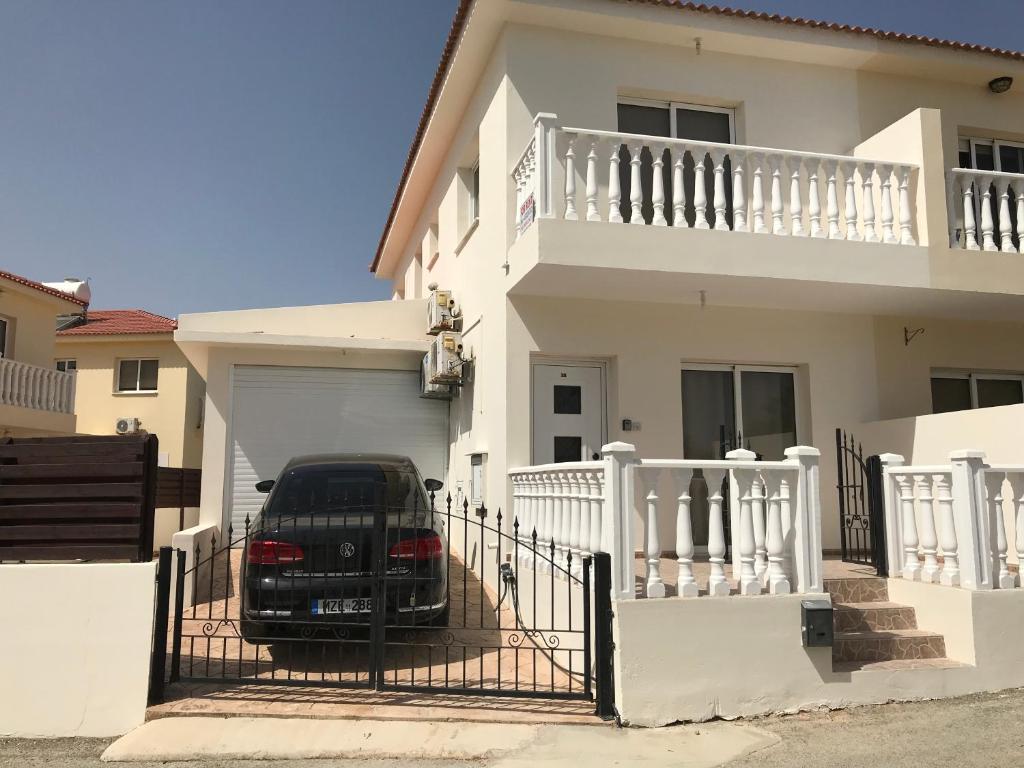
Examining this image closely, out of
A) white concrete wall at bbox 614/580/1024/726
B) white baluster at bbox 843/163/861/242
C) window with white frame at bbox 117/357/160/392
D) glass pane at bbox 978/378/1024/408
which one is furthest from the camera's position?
window with white frame at bbox 117/357/160/392

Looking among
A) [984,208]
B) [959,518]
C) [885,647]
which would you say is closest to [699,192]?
[984,208]

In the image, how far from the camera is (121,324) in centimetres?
2252

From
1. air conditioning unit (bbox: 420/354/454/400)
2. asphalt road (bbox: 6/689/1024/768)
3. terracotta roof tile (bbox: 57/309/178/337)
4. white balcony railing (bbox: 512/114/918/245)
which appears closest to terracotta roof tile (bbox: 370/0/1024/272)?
white balcony railing (bbox: 512/114/918/245)

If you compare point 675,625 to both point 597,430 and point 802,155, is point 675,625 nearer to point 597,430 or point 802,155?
point 597,430

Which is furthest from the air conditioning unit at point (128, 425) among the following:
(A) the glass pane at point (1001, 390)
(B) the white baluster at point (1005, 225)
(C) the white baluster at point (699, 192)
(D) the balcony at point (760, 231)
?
(B) the white baluster at point (1005, 225)

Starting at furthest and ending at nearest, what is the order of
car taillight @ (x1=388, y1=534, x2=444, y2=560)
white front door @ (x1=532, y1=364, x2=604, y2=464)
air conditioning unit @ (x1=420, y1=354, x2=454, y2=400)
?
air conditioning unit @ (x1=420, y1=354, x2=454, y2=400) → white front door @ (x1=532, y1=364, x2=604, y2=464) → car taillight @ (x1=388, y1=534, x2=444, y2=560)

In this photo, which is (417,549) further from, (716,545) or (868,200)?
(868,200)

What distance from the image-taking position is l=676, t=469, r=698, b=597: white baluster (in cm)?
559

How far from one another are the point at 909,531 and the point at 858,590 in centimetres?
66

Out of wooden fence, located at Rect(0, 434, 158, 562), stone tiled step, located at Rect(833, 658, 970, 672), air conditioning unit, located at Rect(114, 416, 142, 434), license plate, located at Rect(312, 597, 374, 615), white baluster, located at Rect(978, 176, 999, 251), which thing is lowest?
stone tiled step, located at Rect(833, 658, 970, 672)

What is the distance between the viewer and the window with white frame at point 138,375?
2186cm

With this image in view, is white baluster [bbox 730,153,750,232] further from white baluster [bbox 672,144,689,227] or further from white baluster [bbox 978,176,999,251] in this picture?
white baluster [bbox 978,176,999,251]

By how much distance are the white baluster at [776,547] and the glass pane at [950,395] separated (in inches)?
221

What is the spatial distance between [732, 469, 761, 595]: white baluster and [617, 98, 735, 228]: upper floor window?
4.44 m
